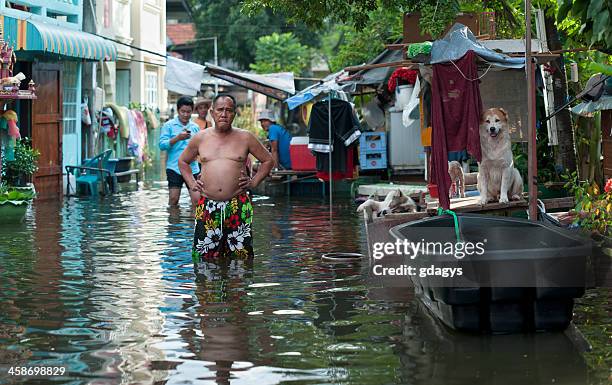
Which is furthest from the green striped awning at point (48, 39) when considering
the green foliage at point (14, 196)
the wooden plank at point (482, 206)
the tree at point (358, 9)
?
the wooden plank at point (482, 206)

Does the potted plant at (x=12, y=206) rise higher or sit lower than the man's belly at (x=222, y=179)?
lower

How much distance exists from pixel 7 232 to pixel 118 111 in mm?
15725

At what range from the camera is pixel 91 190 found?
79.1 ft

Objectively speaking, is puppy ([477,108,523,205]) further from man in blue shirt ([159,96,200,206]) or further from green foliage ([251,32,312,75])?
green foliage ([251,32,312,75])

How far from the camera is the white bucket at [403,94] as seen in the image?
20353 millimetres

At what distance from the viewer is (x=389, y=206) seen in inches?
558

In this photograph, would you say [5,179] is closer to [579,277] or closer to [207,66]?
[207,66]

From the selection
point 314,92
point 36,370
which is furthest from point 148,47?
point 36,370

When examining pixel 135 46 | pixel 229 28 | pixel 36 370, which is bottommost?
pixel 36 370

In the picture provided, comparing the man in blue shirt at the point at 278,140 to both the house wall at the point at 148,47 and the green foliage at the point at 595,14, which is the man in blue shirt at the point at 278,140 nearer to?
the house wall at the point at 148,47

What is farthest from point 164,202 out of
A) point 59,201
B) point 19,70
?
point 19,70

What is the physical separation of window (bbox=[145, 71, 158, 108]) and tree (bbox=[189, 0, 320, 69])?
15.6 meters

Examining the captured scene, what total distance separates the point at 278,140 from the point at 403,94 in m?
5.21

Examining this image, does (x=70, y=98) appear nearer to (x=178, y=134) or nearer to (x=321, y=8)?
(x=178, y=134)
